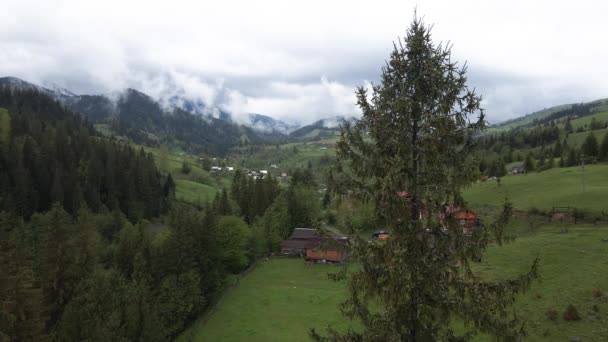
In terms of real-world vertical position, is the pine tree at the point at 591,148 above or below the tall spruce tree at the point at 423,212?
above

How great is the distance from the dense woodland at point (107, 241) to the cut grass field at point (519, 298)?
22.1 ft

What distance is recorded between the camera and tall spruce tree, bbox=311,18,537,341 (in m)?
11.3

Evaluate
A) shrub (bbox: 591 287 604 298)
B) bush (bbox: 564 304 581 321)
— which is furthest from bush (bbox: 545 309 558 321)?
shrub (bbox: 591 287 604 298)

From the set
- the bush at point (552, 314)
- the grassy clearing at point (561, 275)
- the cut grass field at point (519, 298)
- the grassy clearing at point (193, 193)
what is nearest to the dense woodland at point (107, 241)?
the cut grass field at point (519, 298)

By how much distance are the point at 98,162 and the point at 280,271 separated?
85710 mm

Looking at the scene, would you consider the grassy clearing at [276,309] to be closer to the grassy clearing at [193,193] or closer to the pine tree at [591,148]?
the pine tree at [591,148]

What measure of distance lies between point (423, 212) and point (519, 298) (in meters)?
27.9

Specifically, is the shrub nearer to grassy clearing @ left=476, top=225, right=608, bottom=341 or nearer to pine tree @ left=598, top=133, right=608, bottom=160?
grassy clearing @ left=476, top=225, right=608, bottom=341

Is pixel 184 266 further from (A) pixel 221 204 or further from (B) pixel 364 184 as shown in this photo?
(B) pixel 364 184

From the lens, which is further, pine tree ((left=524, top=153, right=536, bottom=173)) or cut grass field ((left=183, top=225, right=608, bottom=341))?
pine tree ((left=524, top=153, right=536, bottom=173))

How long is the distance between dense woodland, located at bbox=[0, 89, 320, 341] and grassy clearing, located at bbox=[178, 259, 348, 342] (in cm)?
441

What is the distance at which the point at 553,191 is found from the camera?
73.4 m

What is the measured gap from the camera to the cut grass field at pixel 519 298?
28547 mm

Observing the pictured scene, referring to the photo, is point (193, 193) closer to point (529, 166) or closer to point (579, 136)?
point (529, 166)
